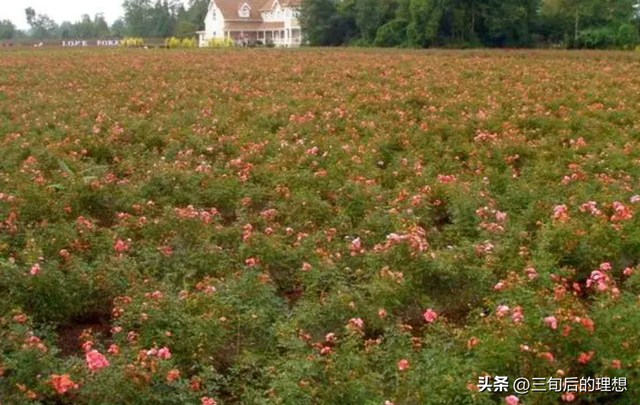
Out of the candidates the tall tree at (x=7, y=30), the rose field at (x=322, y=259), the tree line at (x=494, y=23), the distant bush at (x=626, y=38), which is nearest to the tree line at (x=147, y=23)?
the tall tree at (x=7, y=30)

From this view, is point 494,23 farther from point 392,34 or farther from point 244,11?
point 244,11

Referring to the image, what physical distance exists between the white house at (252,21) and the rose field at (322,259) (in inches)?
3053

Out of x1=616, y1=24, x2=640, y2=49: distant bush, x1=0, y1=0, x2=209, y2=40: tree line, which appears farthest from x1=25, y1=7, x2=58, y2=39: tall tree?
x1=616, y1=24, x2=640, y2=49: distant bush

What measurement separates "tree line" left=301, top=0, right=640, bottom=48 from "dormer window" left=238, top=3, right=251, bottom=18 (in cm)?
3280

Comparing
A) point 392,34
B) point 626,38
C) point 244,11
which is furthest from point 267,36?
point 626,38

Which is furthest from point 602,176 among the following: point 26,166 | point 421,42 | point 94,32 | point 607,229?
point 94,32

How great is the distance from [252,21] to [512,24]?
42.7 meters

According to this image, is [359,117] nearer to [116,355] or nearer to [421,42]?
[116,355]

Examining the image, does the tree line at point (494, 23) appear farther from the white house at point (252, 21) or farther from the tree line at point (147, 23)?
the tree line at point (147, 23)

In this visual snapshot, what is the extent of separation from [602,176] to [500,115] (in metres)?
4.67

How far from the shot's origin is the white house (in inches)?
3474

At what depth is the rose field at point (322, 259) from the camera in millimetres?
4266

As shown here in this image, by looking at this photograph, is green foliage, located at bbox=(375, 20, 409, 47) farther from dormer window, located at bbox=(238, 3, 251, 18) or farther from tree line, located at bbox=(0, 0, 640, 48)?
dormer window, located at bbox=(238, 3, 251, 18)

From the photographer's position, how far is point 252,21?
93812 millimetres
